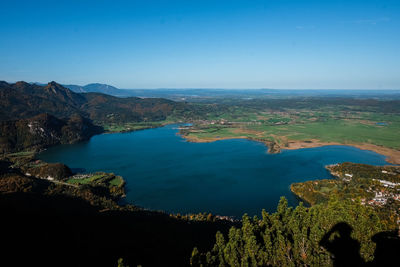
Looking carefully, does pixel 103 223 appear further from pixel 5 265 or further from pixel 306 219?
pixel 306 219

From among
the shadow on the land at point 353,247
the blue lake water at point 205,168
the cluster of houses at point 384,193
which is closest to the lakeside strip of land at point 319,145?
the blue lake water at point 205,168

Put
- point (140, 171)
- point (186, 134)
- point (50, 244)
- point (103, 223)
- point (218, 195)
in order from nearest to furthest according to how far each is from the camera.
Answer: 1. point (50, 244)
2. point (103, 223)
3. point (218, 195)
4. point (140, 171)
5. point (186, 134)

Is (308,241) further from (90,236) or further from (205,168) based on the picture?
(205,168)

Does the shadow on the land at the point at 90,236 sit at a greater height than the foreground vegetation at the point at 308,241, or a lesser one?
lesser

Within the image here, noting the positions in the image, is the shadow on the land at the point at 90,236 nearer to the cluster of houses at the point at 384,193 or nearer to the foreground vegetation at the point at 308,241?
the foreground vegetation at the point at 308,241

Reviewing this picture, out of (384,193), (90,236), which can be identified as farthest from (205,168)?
(384,193)

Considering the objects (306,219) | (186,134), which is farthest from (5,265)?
(186,134)
